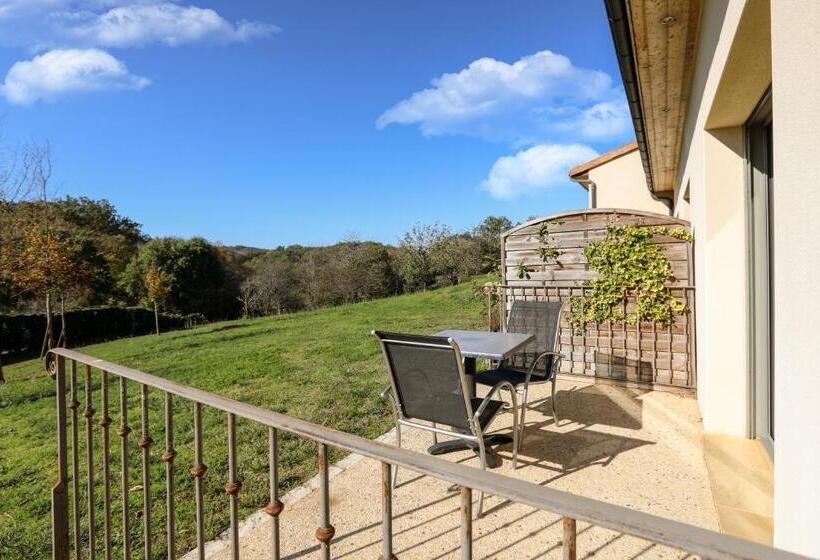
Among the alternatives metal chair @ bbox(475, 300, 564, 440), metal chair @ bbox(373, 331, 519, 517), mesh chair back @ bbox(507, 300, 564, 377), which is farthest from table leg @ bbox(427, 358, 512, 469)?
mesh chair back @ bbox(507, 300, 564, 377)

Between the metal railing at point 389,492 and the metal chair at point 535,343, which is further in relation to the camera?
the metal chair at point 535,343

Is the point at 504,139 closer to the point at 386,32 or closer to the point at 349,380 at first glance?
the point at 386,32

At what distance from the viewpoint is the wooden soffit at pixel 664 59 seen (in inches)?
115

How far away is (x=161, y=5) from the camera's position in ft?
24.1

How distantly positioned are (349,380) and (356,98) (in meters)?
11.9

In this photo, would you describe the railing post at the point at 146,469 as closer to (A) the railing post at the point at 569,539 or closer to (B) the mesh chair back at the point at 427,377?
(B) the mesh chair back at the point at 427,377

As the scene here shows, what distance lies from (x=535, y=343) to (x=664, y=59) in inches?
107

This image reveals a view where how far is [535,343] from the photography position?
443cm

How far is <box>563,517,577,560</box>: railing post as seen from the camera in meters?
0.66

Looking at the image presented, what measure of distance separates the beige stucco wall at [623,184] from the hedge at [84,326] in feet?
54.5

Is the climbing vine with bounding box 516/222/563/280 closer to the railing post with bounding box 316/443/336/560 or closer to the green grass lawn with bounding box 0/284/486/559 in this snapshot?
the green grass lawn with bounding box 0/284/486/559

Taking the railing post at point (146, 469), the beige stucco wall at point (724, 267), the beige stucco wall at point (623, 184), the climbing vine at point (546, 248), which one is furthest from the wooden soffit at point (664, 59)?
the beige stucco wall at point (623, 184)

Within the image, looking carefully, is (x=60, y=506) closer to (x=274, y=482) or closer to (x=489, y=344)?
(x=274, y=482)

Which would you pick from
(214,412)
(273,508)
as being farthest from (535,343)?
(273,508)
